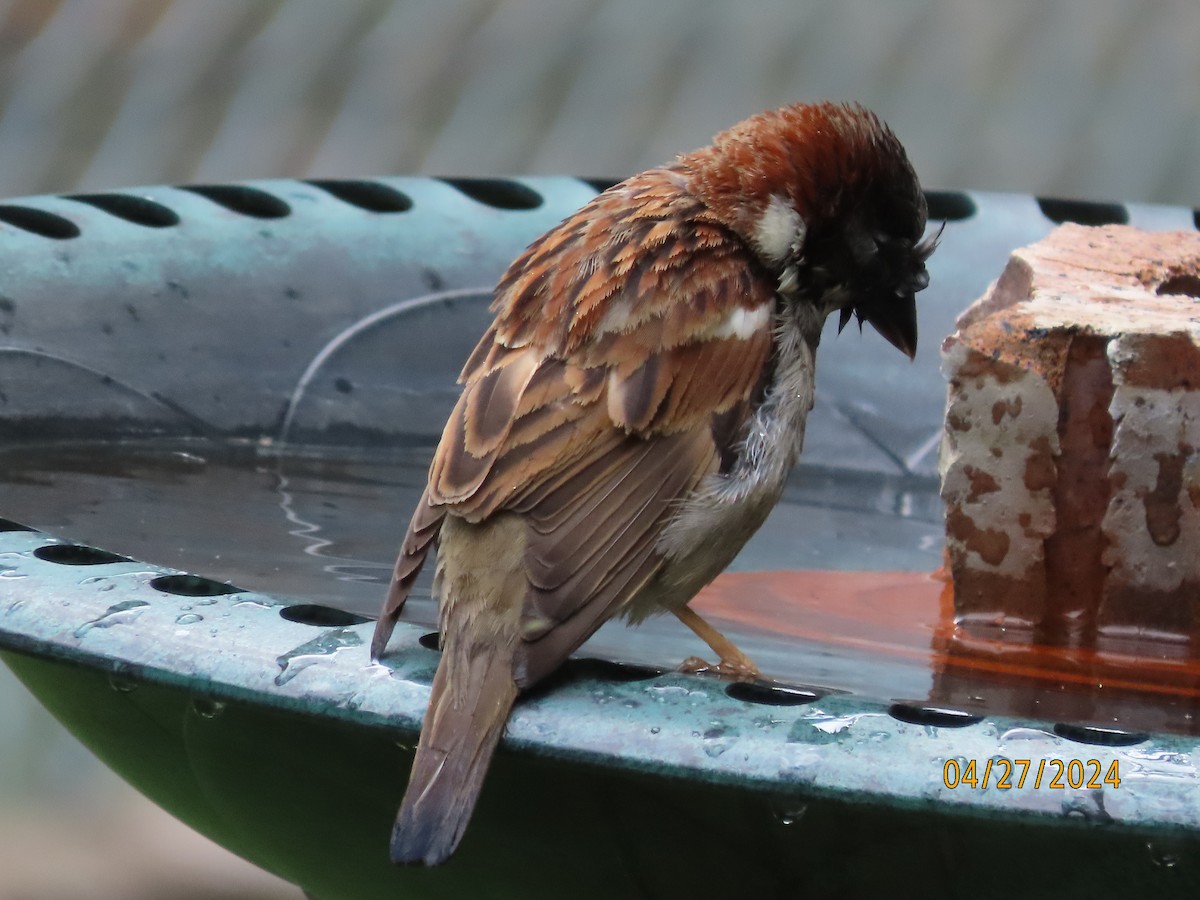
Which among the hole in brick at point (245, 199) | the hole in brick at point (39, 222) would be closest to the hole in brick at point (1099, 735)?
the hole in brick at point (39, 222)

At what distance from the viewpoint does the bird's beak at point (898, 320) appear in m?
2.84

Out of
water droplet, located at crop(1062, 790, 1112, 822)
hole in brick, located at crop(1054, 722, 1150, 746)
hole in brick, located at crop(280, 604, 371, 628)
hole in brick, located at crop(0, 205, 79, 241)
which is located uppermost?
hole in brick, located at crop(1054, 722, 1150, 746)

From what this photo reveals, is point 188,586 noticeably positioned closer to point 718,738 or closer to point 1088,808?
point 718,738

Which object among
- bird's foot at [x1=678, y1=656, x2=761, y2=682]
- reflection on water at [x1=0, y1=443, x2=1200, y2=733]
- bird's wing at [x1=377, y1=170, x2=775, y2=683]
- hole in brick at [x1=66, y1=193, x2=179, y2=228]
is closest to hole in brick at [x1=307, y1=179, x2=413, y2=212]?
hole in brick at [x1=66, y1=193, x2=179, y2=228]

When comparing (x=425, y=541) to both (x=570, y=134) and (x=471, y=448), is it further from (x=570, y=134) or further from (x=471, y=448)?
(x=570, y=134)

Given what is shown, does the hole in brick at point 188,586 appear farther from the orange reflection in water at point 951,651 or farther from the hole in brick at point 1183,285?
the hole in brick at point 1183,285

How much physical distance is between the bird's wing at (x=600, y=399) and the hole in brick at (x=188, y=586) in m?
0.21

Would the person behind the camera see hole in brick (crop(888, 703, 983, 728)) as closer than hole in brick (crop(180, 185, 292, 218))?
Yes

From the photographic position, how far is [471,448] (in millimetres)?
2209

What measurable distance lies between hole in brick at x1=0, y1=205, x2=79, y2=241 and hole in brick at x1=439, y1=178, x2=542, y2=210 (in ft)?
3.45

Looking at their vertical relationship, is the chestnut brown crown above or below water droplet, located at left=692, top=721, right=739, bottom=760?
above

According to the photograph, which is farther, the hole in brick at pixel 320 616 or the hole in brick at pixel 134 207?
the hole in brick at pixel 134 207

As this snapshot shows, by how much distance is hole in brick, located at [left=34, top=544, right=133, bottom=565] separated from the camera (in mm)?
2174

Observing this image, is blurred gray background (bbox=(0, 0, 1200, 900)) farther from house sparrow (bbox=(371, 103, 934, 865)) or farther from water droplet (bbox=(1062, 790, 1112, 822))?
water droplet (bbox=(1062, 790, 1112, 822))
